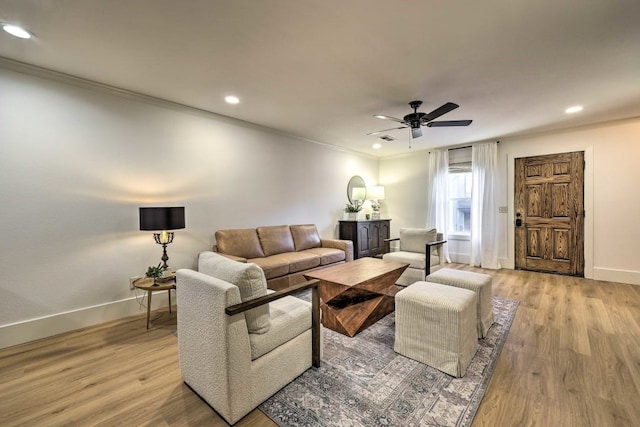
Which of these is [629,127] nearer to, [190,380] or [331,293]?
[331,293]

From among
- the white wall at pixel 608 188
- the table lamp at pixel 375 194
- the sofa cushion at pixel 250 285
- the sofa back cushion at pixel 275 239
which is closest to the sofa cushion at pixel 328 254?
the sofa back cushion at pixel 275 239

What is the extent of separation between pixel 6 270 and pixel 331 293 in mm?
2971

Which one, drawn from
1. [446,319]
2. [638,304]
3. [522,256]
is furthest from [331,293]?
[522,256]

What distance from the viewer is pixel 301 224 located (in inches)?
196

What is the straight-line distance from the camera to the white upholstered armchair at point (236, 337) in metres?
1.49

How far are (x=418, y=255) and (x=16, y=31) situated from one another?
4746 millimetres

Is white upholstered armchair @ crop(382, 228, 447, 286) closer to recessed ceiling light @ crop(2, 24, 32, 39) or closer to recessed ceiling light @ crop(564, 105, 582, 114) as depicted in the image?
recessed ceiling light @ crop(564, 105, 582, 114)

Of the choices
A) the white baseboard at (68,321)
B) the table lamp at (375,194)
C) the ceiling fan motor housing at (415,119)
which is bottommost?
the white baseboard at (68,321)

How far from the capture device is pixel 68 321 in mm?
2664

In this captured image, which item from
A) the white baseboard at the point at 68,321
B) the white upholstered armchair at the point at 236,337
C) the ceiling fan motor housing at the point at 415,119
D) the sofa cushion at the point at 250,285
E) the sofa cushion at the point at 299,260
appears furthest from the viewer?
the sofa cushion at the point at 299,260

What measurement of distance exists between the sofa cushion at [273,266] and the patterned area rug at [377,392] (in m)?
1.36

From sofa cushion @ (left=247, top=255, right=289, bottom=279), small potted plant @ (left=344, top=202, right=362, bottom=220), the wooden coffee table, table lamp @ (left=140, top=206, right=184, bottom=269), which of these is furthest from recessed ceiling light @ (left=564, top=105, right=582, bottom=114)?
table lamp @ (left=140, top=206, right=184, bottom=269)

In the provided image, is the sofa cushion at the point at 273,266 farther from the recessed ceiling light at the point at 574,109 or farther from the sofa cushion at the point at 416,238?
the recessed ceiling light at the point at 574,109

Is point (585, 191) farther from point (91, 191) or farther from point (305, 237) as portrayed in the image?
point (91, 191)
